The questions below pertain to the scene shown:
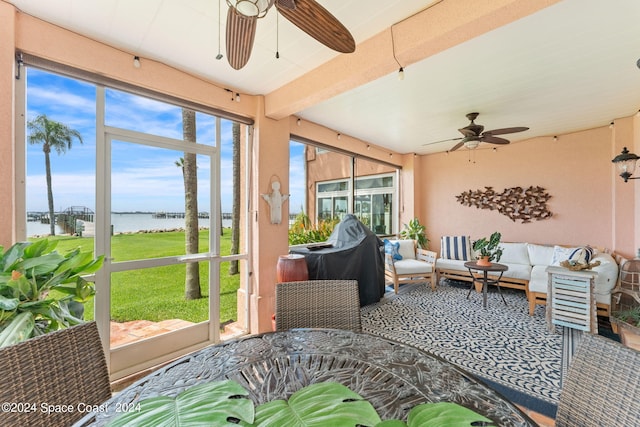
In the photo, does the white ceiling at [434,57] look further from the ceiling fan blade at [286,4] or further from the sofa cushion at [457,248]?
the sofa cushion at [457,248]

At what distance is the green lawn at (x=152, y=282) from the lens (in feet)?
7.55

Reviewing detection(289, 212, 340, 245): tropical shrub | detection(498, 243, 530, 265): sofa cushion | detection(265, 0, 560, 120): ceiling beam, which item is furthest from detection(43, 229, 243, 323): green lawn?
detection(498, 243, 530, 265): sofa cushion

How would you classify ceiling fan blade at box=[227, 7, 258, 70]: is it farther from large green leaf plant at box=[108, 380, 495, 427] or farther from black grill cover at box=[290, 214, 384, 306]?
black grill cover at box=[290, 214, 384, 306]

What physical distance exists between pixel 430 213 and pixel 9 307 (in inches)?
250

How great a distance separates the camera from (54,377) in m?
0.94

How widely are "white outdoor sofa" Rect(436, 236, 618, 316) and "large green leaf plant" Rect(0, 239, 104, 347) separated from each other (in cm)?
461

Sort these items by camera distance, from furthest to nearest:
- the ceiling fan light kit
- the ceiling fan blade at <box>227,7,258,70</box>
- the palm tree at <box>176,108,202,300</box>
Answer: the palm tree at <box>176,108,202,300</box>
the ceiling fan blade at <box>227,7,258,70</box>
the ceiling fan light kit

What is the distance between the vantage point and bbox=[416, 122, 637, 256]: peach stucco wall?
13.3 ft

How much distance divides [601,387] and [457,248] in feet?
15.2

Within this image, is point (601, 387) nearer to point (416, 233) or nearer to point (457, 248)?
point (457, 248)

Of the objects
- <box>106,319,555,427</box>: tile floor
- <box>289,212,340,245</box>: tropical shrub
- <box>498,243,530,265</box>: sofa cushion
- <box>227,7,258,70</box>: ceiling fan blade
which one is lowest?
<box>106,319,555,427</box>: tile floor

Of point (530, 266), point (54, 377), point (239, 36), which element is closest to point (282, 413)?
point (54, 377)

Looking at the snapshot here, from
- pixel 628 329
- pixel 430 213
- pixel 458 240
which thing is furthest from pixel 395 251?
pixel 628 329

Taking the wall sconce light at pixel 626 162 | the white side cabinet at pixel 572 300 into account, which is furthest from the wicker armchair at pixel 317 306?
the wall sconce light at pixel 626 162
